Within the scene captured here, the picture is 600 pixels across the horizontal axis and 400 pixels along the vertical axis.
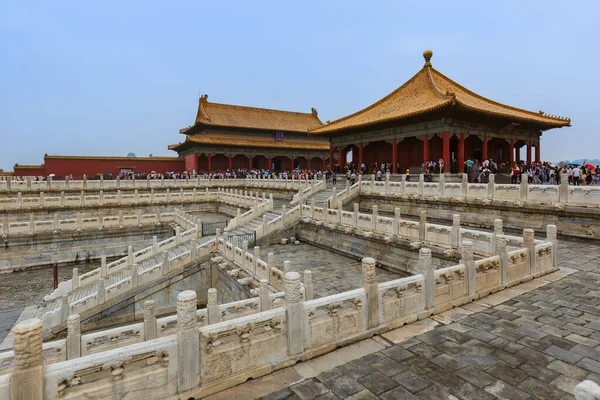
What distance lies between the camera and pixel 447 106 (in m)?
20.0

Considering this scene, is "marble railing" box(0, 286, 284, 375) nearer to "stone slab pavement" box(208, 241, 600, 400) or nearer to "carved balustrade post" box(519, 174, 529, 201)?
"stone slab pavement" box(208, 241, 600, 400)

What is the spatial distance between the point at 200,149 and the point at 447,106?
2620 cm

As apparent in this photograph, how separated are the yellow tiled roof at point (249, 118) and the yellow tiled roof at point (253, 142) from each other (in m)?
1.37

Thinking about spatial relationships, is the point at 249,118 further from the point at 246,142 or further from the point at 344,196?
the point at 344,196

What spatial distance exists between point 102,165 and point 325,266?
31.4 meters

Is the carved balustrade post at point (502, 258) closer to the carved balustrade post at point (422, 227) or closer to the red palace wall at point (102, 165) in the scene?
the carved balustrade post at point (422, 227)

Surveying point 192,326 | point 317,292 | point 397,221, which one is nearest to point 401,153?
point 397,221

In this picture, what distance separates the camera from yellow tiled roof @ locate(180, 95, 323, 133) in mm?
39906

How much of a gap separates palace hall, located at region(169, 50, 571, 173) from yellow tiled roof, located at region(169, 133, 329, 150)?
0.12 metres

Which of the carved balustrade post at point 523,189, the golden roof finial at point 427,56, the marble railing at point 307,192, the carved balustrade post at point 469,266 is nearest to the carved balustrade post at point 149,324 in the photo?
the carved balustrade post at point 469,266

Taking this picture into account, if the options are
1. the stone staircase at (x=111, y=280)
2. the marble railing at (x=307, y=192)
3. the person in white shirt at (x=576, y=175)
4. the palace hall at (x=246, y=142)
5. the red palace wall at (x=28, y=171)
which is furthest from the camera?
the palace hall at (x=246, y=142)

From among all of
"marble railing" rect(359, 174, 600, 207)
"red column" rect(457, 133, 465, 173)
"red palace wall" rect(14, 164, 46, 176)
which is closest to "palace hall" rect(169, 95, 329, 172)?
"red palace wall" rect(14, 164, 46, 176)

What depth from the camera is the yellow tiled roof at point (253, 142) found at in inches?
1451

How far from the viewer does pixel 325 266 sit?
12367 millimetres
